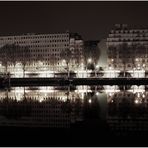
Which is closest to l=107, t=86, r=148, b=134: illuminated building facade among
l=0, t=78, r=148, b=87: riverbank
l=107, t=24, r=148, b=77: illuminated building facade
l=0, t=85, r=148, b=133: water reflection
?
l=0, t=85, r=148, b=133: water reflection

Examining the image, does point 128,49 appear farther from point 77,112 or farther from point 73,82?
point 77,112

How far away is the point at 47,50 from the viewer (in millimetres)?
64125

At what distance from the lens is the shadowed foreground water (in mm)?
13752

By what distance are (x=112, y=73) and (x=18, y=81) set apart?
39.7ft

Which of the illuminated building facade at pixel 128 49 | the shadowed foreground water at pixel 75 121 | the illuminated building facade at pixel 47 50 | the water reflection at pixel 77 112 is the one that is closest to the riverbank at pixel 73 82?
the illuminated building facade at pixel 128 49

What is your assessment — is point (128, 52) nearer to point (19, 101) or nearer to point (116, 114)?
point (19, 101)

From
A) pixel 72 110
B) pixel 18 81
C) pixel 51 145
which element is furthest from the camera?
pixel 18 81

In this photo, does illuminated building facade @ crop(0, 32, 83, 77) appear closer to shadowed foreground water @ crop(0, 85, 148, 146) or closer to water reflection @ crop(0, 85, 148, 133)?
water reflection @ crop(0, 85, 148, 133)

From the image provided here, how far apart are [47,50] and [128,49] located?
1409cm

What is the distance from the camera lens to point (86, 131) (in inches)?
595

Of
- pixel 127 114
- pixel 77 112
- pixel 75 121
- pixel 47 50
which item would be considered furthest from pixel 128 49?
pixel 75 121

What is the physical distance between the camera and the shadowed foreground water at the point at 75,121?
45.1 feet

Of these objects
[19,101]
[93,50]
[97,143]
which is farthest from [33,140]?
[93,50]

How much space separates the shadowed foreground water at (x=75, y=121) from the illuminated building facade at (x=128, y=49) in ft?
92.5
